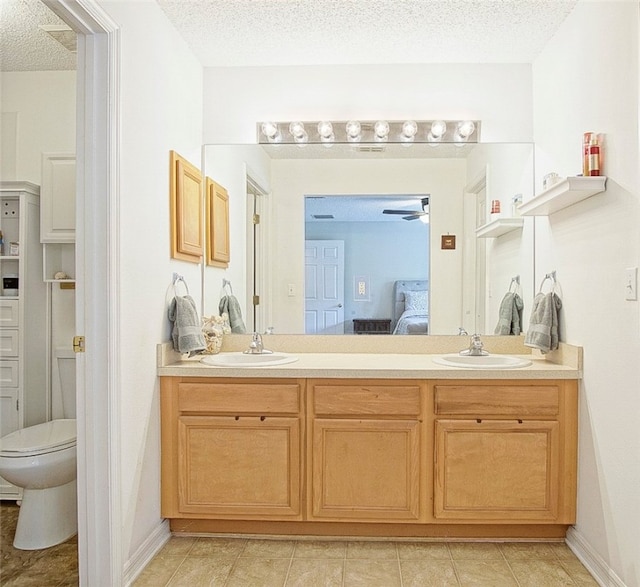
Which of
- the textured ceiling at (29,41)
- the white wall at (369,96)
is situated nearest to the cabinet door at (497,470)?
the white wall at (369,96)

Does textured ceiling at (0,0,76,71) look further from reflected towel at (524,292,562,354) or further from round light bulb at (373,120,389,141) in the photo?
reflected towel at (524,292,562,354)

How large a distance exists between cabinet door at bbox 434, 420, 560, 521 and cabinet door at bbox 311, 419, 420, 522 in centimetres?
14

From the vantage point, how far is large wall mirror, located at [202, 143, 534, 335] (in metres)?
2.98

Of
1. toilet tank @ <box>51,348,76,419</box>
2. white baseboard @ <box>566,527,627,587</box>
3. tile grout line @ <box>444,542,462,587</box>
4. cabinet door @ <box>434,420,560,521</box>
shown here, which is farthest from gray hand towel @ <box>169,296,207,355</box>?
white baseboard @ <box>566,527,627,587</box>

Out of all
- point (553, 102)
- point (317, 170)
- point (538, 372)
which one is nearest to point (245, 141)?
point (317, 170)

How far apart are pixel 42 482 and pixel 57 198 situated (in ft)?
4.71

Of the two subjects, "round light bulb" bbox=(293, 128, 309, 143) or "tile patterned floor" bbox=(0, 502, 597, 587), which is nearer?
"tile patterned floor" bbox=(0, 502, 597, 587)

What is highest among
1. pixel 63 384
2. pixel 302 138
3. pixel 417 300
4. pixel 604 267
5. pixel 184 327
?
pixel 302 138

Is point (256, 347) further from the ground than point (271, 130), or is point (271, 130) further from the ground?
point (271, 130)

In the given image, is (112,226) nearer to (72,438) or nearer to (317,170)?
(72,438)

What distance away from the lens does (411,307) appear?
302 centimetres

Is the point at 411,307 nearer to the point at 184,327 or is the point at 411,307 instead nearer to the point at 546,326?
the point at 546,326

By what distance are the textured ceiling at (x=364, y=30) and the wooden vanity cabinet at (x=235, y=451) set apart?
170 centimetres

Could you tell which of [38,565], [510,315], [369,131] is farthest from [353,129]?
[38,565]
